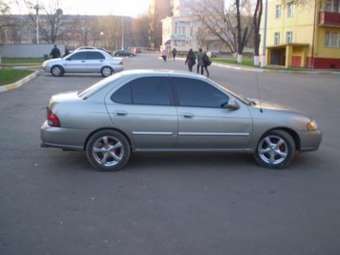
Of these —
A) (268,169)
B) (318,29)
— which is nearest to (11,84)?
(268,169)

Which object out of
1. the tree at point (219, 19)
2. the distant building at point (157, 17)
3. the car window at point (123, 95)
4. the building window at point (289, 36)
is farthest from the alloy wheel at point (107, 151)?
the distant building at point (157, 17)

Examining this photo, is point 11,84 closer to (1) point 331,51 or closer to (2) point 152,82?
(2) point 152,82

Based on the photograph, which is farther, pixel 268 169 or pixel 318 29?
pixel 318 29

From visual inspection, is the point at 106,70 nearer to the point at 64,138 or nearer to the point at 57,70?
the point at 57,70

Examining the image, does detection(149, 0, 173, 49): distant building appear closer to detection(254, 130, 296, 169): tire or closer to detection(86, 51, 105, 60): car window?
detection(86, 51, 105, 60): car window

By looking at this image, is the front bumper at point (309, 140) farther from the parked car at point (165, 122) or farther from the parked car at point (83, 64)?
the parked car at point (83, 64)

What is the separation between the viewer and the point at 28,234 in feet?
14.8

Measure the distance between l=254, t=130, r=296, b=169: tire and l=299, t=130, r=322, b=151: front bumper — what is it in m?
0.17

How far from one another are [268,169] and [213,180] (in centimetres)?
121

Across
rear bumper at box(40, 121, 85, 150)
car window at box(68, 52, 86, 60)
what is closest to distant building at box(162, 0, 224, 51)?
car window at box(68, 52, 86, 60)

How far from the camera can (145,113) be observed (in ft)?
22.8

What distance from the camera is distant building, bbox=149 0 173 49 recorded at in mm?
131500

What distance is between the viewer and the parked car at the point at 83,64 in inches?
1076

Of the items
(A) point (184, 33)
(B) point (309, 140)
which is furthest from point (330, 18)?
(A) point (184, 33)
